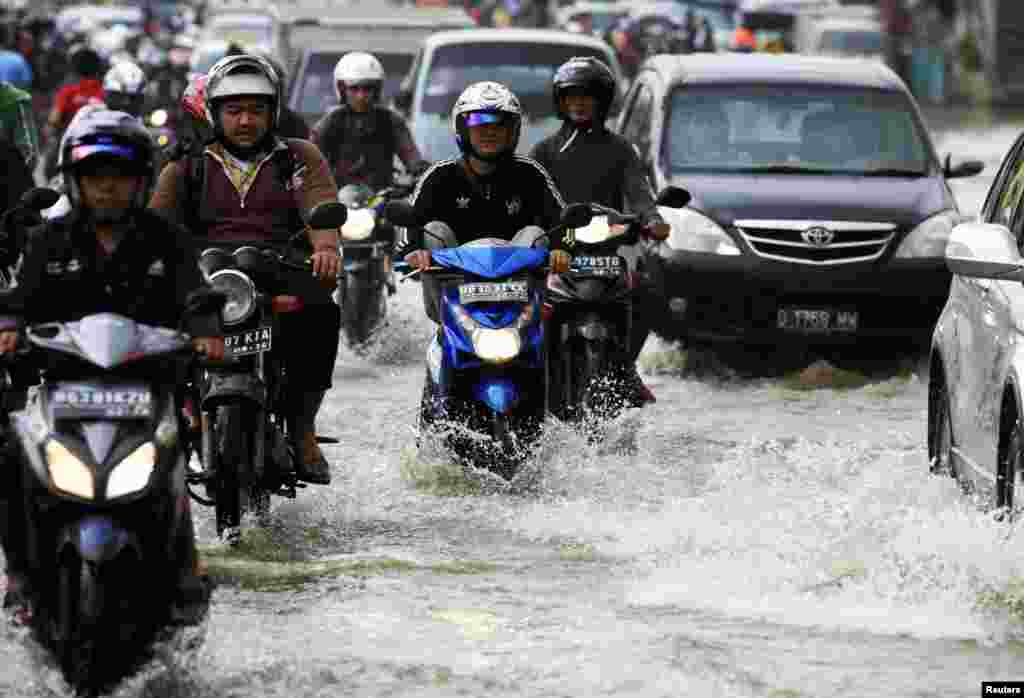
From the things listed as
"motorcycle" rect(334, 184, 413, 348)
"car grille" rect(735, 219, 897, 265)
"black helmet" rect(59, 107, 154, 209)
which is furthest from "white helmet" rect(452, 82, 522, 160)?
"motorcycle" rect(334, 184, 413, 348)

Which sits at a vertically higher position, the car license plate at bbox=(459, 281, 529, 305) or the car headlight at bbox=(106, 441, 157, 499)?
the car headlight at bbox=(106, 441, 157, 499)

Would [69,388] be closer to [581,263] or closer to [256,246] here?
[256,246]

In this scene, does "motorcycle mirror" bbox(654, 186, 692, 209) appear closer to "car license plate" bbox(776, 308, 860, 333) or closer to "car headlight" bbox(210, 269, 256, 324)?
"car headlight" bbox(210, 269, 256, 324)

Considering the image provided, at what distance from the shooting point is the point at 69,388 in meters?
6.89

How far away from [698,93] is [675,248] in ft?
5.47

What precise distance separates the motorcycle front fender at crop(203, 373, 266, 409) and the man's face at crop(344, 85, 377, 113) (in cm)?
792

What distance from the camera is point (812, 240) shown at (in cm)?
1534

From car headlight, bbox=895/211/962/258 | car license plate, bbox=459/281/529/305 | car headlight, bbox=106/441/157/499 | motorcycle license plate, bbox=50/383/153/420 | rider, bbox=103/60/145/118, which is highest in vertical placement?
motorcycle license plate, bbox=50/383/153/420

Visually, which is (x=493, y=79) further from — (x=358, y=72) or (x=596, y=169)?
(x=596, y=169)

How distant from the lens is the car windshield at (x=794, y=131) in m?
16.2

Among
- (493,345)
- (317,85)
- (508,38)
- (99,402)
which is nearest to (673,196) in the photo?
(493,345)

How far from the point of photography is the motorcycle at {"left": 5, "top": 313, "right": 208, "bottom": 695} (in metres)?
6.77

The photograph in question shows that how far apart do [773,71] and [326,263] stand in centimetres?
769

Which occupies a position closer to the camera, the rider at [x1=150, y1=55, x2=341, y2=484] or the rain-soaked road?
the rain-soaked road
